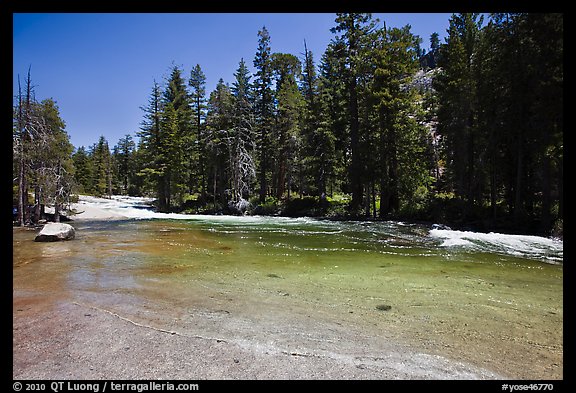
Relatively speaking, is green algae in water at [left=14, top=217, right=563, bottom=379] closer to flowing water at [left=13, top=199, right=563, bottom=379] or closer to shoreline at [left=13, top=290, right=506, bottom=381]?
flowing water at [left=13, top=199, right=563, bottom=379]

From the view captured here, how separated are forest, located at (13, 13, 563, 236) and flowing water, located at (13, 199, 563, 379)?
9529 millimetres

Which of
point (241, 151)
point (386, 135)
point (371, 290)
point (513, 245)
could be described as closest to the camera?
point (371, 290)

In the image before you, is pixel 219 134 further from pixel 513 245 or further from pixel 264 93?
pixel 513 245

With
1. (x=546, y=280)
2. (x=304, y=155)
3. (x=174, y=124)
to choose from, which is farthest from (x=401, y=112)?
(x=174, y=124)

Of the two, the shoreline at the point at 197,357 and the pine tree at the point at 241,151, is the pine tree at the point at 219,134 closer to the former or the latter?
the pine tree at the point at 241,151

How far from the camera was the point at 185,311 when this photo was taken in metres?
4.77

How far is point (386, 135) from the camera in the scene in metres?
25.1

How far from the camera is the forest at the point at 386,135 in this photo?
16.9 m

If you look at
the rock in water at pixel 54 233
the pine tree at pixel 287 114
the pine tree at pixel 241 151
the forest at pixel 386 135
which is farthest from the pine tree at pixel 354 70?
the rock in water at pixel 54 233

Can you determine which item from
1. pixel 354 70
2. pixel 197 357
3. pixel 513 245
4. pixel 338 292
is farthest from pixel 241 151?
pixel 197 357

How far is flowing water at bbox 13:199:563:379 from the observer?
12.7 ft

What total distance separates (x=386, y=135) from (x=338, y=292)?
70.3 ft

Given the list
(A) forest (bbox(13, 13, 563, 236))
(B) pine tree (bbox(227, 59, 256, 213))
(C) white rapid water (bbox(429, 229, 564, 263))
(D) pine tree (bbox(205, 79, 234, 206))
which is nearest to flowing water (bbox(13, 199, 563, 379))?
(C) white rapid water (bbox(429, 229, 564, 263))
